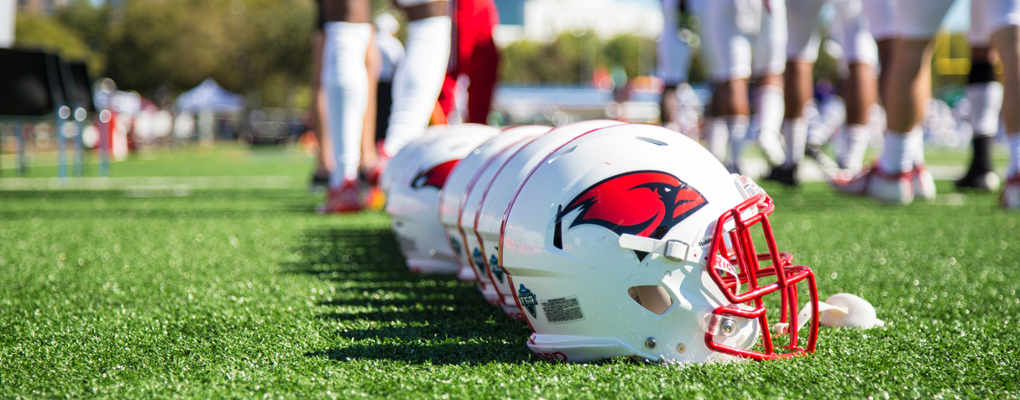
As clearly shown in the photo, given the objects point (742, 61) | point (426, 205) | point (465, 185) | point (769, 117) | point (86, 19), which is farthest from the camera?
point (86, 19)

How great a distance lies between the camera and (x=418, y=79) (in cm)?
366

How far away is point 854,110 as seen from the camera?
4.86m

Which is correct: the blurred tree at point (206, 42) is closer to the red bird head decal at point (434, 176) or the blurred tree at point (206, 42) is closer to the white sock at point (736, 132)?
the white sock at point (736, 132)

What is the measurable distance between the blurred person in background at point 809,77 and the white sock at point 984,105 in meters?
0.59

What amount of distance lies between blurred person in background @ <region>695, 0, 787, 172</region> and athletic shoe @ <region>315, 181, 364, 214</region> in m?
2.33

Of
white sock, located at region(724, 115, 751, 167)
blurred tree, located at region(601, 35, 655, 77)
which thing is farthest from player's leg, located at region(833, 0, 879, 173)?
blurred tree, located at region(601, 35, 655, 77)

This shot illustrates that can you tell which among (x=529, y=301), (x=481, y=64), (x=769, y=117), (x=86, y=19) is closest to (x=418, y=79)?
(x=481, y=64)

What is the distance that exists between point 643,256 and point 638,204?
0.09 metres

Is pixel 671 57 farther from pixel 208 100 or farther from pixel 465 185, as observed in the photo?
pixel 208 100

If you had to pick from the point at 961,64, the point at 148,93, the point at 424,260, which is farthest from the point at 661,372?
the point at 961,64

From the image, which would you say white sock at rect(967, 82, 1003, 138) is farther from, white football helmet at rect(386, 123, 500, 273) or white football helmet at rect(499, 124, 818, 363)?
white football helmet at rect(499, 124, 818, 363)

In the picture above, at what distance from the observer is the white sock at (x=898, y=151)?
3666mm

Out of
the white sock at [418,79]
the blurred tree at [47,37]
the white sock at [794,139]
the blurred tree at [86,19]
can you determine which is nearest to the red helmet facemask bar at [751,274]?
the white sock at [418,79]

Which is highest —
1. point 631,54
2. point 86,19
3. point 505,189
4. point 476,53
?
point 86,19
